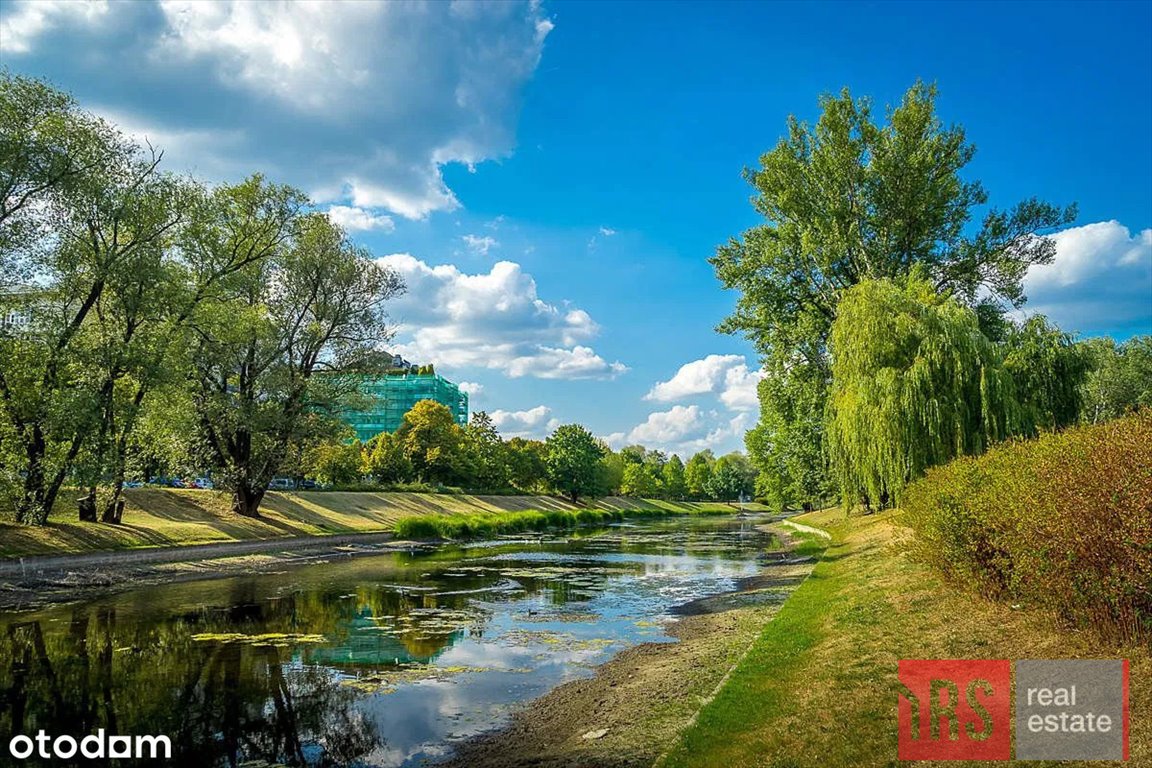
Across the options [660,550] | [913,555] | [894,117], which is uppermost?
[894,117]

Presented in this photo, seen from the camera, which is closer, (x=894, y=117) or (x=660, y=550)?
(x=894, y=117)

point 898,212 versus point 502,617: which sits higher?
point 898,212

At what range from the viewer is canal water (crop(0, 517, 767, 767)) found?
9875 mm

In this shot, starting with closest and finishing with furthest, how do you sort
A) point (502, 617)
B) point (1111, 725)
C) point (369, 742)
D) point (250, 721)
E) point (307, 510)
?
point (1111, 725) → point (369, 742) → point (250, 721) → point (502, 617) → point (307, 510)

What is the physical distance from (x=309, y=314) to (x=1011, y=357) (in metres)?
37.2

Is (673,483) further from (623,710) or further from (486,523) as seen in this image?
(623,710)

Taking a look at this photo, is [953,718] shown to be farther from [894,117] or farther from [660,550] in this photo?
[660,550]

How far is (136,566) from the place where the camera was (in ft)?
90.9

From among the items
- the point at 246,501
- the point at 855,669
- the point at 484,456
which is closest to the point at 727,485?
the point at 484,456

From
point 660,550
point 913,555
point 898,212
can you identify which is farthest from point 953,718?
point 660,550

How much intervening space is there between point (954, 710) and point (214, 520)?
39.6 meters

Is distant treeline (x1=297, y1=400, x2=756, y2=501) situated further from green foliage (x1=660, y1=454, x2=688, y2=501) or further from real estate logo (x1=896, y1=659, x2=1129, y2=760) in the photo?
real estate logo (x1=896, y1=659, x2=1129, y2=760)

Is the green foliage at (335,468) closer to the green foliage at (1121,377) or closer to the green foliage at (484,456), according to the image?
the green foliage at (484,456)

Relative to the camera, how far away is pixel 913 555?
14453 millimetres
